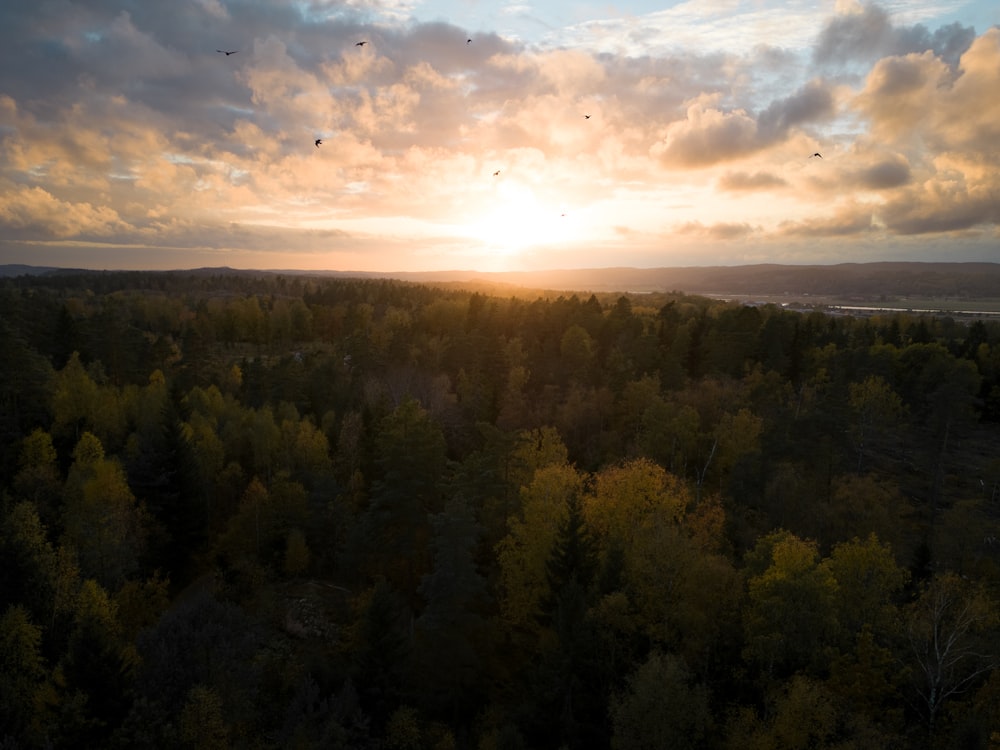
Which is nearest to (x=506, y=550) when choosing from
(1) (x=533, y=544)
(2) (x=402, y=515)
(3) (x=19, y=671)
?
(1) (x=533, y=544)

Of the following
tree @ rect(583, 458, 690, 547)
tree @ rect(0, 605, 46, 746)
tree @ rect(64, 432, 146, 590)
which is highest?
tree @ rect(583, 458, 690, 547)

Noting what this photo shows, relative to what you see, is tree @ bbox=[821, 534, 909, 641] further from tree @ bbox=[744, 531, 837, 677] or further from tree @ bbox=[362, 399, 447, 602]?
tree @ bbox=[362, 399, 447, 602]

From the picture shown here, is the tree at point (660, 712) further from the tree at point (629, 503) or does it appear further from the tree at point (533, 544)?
the tree at point (629, 503)

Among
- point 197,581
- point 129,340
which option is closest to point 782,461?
point 197,581

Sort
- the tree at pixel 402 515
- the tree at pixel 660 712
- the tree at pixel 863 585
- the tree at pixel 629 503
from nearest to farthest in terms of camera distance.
→ the tree at pixel 660 712 < the tree at pixel 863 585 < the tree at pixel 629 503 < the tree at pixel 402 515

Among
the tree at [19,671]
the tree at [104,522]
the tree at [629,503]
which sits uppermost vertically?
the tree at [629,503]

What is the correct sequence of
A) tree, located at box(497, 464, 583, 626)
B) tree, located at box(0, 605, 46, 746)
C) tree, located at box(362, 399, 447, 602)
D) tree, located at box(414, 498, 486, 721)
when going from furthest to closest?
tree, located at box(362, 399, 447, 602) < tree, located at box(497, 464, 583, 626) < tree, located at box(414, 498, 486, 721) < tree, located at box(0, 605, 46, 746)

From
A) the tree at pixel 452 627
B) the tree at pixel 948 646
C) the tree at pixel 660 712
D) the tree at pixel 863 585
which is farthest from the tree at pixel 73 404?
the tree at pixel 948 646

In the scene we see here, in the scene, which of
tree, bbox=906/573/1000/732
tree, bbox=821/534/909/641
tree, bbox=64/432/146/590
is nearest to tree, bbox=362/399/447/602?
tree, bbox=64/432/146/590

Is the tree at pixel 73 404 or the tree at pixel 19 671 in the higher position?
the tree at pixel 73 404

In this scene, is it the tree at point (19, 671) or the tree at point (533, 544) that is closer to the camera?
the tree at point (19, 671)
